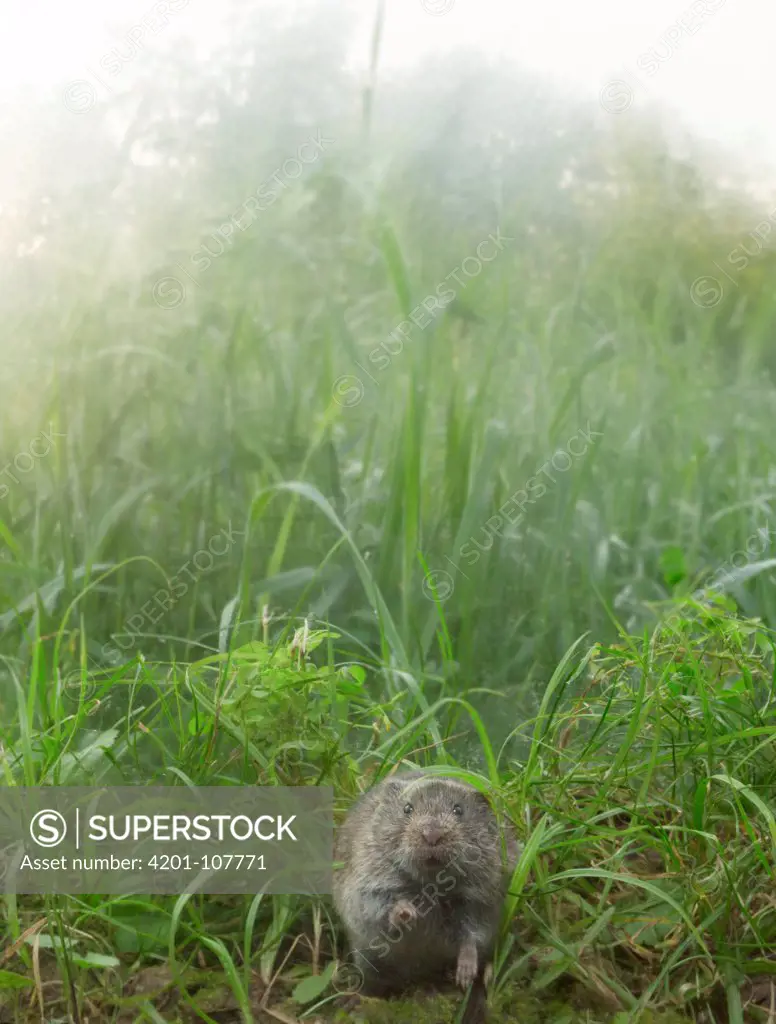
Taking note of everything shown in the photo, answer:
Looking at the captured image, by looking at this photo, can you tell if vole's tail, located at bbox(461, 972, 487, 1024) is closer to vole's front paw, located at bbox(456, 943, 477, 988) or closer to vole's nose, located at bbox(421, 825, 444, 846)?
vole's front paw, located at bbox(456, 943, 477, 988)

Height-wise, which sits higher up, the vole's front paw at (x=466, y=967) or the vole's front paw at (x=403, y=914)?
the vole's front paw at (x=403, y=914)

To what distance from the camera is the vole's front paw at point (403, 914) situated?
1757mm

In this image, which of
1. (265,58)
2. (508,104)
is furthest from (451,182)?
(265,58)

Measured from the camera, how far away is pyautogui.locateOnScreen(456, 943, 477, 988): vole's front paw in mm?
1685

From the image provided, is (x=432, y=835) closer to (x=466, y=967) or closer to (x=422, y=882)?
(x=422, y=882)

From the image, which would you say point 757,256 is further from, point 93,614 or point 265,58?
point 93,614

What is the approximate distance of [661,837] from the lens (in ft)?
6.26

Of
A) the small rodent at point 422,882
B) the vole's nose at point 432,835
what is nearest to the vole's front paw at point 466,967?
the small rodent at point 422,882

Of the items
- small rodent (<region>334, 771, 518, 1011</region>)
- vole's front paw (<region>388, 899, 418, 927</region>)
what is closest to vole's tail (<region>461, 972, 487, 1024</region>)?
small rodent (<region>334, 771, 518, 1011</region>)

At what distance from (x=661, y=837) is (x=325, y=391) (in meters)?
1.77

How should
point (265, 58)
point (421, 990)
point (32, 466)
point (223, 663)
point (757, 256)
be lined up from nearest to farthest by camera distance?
point (421, 990)
point (223, 663)
point (32, 466)
point (265, 58)
point (757, 256)

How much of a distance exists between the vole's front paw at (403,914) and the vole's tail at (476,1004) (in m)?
0.14

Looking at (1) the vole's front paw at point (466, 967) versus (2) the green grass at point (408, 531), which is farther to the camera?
(2) the green grass at point (408, 531)

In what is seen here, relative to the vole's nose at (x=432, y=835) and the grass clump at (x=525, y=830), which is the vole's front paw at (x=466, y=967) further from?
the vole's nose at (x=432, y=835)
